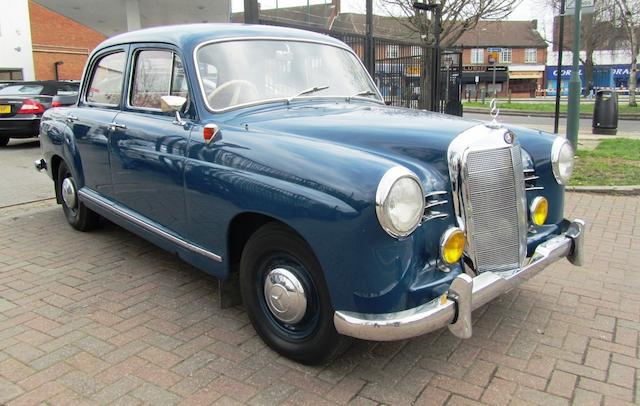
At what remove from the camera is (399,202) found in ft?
7.50

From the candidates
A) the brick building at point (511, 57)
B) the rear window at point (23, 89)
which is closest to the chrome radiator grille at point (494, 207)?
the rear window at point (23, 89)

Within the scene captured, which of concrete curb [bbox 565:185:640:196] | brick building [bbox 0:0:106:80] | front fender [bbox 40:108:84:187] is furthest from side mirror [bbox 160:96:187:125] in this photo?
brick building [bbox 0:0:106:80]

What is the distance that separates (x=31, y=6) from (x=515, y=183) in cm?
3913

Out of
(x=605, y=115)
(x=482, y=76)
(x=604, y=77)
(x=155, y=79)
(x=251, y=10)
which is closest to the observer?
(x=155, y=79)

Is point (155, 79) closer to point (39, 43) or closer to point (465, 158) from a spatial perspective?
point (465, 158)

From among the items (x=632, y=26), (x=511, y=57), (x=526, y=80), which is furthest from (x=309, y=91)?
(x=526, y=80)

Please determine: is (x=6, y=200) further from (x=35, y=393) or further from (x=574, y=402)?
(x=574, y=402)

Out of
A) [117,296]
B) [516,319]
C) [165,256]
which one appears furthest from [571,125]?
[117,296]

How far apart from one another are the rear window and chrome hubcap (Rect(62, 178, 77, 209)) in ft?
26.9

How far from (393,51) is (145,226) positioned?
794cm

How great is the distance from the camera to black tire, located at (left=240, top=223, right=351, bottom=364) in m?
2.57

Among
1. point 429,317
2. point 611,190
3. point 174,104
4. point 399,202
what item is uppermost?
point 174,104

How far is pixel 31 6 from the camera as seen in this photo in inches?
1345

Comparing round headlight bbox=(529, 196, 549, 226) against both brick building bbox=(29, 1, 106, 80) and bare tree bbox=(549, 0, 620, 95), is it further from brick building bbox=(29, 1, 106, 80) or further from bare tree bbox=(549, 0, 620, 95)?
brick building bbox=(29, 1, 106, 80)
